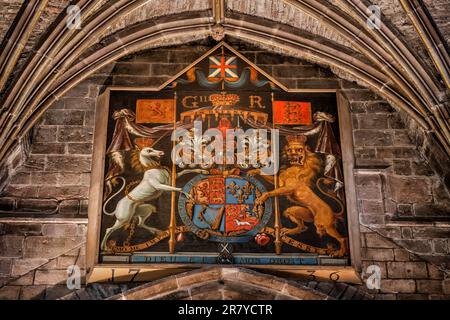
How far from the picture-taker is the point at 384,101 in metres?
10.9

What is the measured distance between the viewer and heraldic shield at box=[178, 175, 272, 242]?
9.78 m

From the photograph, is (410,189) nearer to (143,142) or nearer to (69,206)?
(143,142)

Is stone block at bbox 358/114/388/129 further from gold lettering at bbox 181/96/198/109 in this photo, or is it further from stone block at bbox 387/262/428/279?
gold lettering at bbox 181/96/198/109

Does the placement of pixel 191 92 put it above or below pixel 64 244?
above

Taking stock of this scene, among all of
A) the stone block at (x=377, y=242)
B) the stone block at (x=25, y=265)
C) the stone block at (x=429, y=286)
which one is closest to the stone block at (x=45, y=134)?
the stone block at (x=25, y=265)

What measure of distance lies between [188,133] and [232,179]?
907mm

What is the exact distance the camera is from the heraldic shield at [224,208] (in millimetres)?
9781

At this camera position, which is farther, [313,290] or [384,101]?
[384,101]

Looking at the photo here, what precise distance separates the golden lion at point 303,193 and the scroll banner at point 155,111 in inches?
55.2
